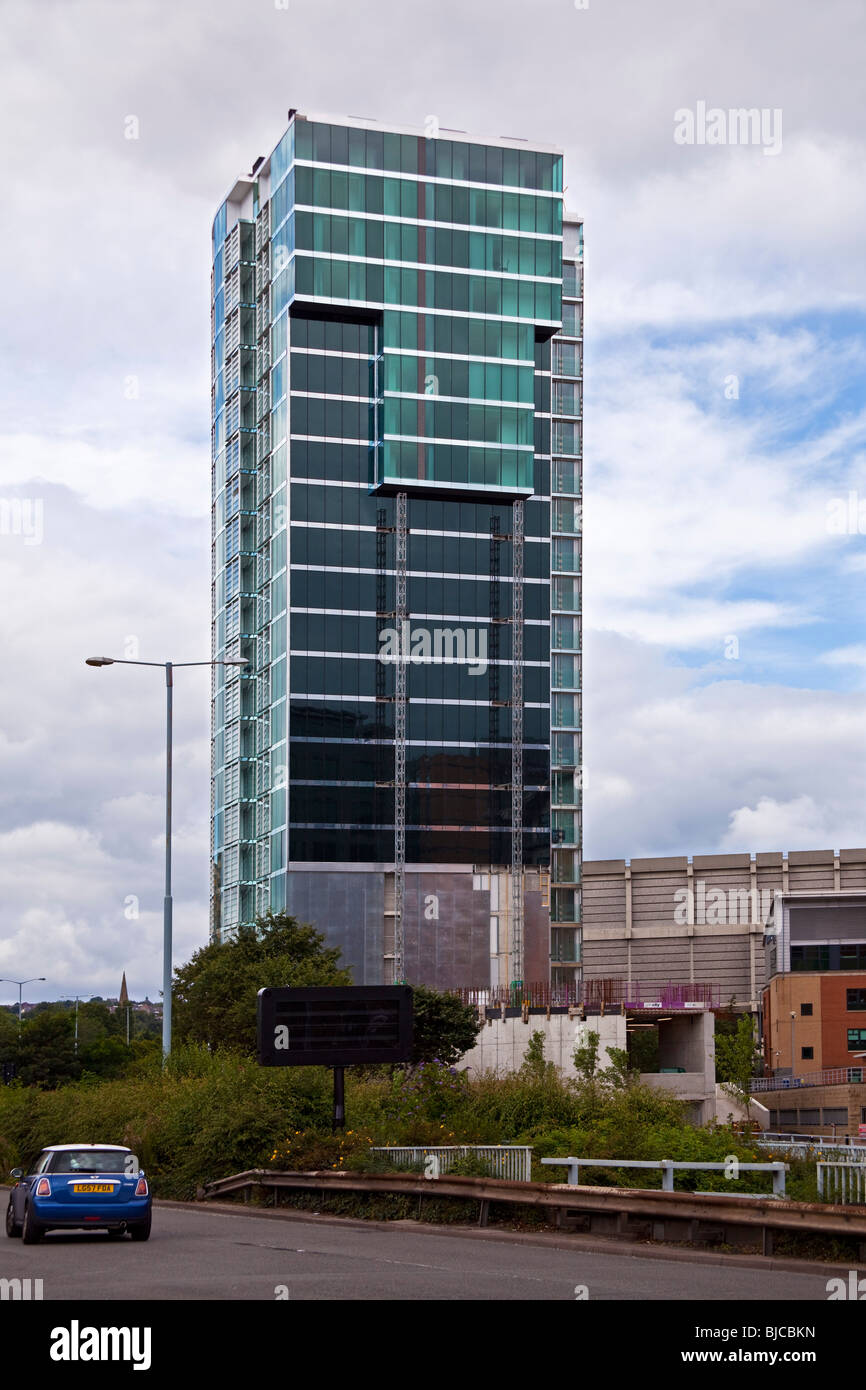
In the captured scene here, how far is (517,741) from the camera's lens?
11844 centimetres

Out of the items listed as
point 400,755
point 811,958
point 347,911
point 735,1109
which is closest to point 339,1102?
point 735,1109

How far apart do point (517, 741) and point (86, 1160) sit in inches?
3758

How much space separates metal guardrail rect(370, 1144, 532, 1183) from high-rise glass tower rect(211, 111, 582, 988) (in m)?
83.9

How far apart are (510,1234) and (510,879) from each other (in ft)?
309

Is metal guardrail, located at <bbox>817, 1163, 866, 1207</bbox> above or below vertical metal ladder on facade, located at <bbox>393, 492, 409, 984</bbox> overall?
below

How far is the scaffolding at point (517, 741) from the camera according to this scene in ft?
379

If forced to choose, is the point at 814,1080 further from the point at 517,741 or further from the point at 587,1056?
the point at 517,741

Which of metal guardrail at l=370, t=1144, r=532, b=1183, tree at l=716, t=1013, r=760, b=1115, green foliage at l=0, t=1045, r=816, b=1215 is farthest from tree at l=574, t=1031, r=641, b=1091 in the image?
metal guardrail at l=370, t=1144, r=532, b=1183

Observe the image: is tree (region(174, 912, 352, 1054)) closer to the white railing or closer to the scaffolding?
the scaffolding

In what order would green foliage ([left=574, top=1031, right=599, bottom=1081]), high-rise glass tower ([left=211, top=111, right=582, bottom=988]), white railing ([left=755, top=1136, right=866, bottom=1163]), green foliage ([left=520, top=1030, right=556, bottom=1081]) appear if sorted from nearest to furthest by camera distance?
1. white railing ([left=755, top=1136, right=866, bottom=1163])
2. green foliage ([left=520, top=1030, right=556, bottom=1081])
3. green foliage ([left=574, top=1031, right=599, bottom=1081])
4. high-rise glass tower ([left=211, top=111, right=582, bottom=988])

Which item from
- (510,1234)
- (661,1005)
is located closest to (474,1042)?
(661,1005)

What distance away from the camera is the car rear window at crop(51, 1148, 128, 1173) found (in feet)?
77.2

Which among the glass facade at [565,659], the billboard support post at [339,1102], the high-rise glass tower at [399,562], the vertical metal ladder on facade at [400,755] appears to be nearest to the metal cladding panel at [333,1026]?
the billboard support post at [339,1102]
